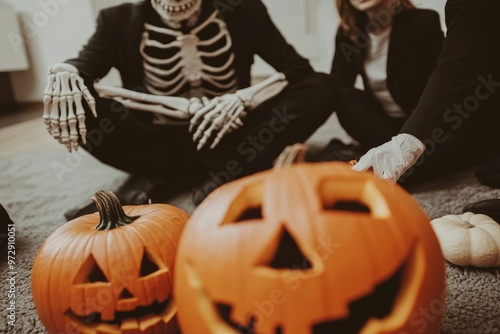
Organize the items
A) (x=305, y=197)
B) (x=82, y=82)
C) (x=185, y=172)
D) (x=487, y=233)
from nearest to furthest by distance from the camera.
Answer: (x=305, y=197)
(x=487, y=233)
(x=82, y=82)
(x=185, y=172)

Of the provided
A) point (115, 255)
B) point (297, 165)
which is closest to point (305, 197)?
point (297, 165)

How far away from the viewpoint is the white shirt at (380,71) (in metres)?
1.50

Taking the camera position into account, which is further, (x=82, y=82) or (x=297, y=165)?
(x=82, y=82)

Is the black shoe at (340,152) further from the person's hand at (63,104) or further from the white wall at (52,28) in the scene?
the white wall at (52,28)

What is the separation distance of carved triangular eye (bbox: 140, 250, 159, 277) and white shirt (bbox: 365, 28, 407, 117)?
1.09 meters

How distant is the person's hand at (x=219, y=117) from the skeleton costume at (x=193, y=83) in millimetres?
16

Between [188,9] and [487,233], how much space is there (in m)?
1.01

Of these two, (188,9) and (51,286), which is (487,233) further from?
(188,9)

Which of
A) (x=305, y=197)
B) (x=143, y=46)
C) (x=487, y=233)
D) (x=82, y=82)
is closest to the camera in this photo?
(x=305, y=197)

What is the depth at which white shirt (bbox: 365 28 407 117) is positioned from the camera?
150cm

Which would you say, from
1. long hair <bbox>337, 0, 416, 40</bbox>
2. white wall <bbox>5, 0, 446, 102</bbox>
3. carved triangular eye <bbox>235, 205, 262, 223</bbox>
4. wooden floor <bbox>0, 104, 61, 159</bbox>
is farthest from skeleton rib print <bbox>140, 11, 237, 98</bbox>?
white wall <bbox>5, 0, 446, 102</bbox>

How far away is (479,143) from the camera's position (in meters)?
1.39

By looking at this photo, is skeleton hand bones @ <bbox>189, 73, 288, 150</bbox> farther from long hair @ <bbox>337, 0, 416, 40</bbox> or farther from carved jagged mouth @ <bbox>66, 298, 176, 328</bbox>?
carved jagged mouth @ <bbox>66, 298, 176, 328</bbox>

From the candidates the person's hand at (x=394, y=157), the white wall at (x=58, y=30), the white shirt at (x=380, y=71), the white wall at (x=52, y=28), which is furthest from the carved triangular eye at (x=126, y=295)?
the white wall at (x=52, y=28)
